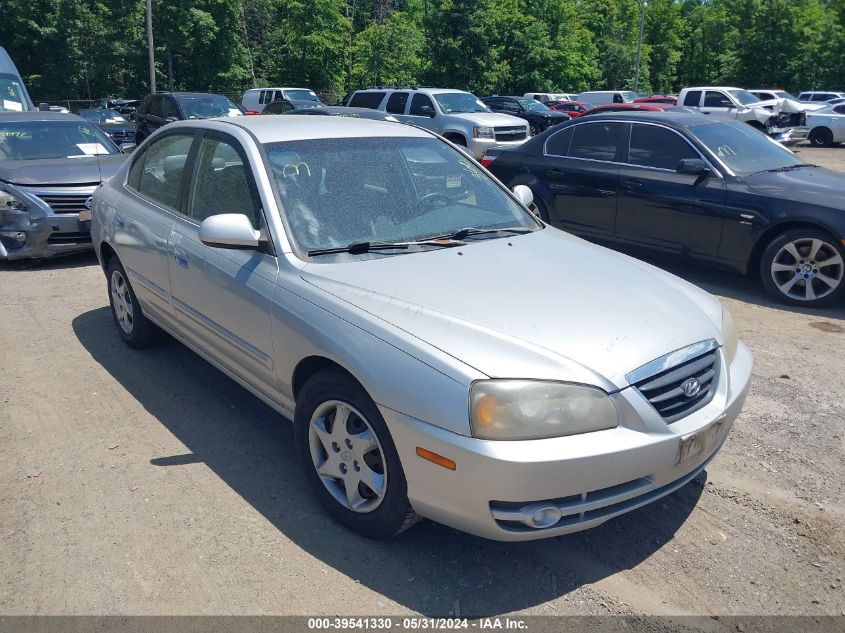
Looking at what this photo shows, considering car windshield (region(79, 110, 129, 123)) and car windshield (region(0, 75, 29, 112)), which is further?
car windshield (region(79, 110, 129, 123))

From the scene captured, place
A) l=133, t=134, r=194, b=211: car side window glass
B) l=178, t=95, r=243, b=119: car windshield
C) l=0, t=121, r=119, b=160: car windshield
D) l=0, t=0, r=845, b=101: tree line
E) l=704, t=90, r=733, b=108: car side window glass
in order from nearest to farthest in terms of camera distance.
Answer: l=133, t=134, r=194, b=211: car side window glass → l=0, t=121, r=119, b=160: car windshield → l=178, t=95, r=243, b=119: car windshield → l=704, t=90, r=733, b=108: car side window glass → l=0, t=0, r=845, b=101: tree line

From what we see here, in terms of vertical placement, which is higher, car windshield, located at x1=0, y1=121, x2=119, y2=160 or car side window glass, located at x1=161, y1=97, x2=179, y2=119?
car windshield, located at x1=0, y1=121, x2=119, y2=160

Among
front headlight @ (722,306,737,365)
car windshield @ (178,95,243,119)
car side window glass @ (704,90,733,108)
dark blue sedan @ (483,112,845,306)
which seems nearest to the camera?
front headlight @ (722,306,737,365)

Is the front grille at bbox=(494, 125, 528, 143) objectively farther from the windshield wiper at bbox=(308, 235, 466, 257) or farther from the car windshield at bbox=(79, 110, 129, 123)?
the windshield wiper at bbox=(308, 235, 466, 257)

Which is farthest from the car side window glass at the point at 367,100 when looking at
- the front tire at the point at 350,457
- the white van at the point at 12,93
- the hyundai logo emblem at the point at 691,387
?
the hyundai logo emblem at the point at 691,387

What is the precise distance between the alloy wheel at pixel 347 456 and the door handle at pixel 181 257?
4.84 feet

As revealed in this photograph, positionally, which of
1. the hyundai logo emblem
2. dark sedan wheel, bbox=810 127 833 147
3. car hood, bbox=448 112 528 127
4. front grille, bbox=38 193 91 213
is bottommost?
dark sedan wheel, bbox=810 127 833 147

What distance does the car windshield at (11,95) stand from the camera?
13357mm

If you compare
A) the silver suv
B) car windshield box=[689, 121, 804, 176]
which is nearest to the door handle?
car windshield box=[689, 121, 804, 176]

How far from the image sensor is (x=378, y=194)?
13.0ft

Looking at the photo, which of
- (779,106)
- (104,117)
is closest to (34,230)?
(104,117)

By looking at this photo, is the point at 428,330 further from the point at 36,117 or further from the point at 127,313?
the point at 36,117

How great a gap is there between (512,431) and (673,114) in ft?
20.9

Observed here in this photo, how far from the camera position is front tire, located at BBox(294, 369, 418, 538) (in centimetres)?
302
